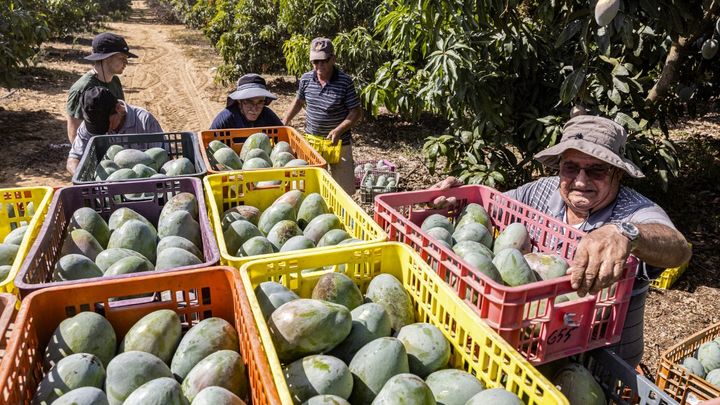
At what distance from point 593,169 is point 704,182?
564cm

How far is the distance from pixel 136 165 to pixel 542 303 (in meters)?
2.27

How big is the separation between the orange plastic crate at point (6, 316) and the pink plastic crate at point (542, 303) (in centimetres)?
128

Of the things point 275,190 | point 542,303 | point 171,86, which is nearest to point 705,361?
point 542,303

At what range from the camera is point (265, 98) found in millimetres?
4035

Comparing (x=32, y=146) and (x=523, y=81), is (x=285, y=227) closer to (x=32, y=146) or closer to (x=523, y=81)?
(x=523, y=81)

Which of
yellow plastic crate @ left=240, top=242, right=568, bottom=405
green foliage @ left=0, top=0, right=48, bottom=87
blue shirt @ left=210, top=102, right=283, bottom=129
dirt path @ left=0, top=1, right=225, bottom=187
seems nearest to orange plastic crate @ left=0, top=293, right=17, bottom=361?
yellow plastic crate @ left=240, top=242, right=568, bottom=405

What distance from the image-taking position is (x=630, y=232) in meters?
1.74

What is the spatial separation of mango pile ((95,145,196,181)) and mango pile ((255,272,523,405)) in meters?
1.43

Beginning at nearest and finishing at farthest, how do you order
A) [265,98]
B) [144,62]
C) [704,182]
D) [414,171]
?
A: [265,98] < [704,182] < [414,171] < [144,62]

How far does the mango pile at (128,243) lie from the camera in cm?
185

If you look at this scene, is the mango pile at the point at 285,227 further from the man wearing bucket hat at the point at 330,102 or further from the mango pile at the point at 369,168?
the mango pile at the point at 369,168

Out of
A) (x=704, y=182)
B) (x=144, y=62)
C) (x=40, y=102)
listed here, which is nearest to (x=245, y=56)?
(x=40, y=102)

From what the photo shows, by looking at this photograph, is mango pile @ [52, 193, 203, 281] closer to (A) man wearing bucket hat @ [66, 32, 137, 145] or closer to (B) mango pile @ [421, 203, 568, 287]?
(B) mango pile @ [421, 203, 568, 287]

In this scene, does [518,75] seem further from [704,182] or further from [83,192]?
[83,192]
